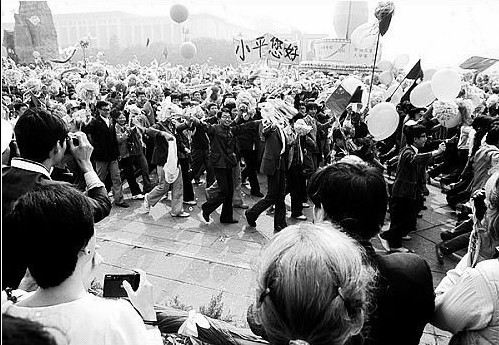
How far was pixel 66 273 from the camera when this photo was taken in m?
1.27

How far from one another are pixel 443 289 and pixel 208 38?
3938 cm

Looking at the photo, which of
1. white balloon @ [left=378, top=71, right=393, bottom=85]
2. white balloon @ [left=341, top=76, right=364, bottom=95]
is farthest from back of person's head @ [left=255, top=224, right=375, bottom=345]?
white balloon @ [left=378, top=71, right=393, bottom=85]

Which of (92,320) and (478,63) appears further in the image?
(478,63)

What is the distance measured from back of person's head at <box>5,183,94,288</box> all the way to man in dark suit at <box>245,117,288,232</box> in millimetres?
4008

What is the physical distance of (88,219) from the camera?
1.39 meters

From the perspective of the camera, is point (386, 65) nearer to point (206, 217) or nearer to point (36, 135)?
point (206, 217)

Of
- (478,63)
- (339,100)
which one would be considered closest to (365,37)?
(339,100)

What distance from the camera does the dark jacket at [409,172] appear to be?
4664mm

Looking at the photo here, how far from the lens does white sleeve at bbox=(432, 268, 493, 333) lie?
138 cm

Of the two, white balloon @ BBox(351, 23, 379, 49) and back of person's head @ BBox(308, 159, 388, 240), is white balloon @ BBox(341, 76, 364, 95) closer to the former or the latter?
white balloon @ BBox(351, 23, 379, 49)

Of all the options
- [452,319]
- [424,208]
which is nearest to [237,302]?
[452,319]

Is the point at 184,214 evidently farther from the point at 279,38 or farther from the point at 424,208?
the point at 279,38

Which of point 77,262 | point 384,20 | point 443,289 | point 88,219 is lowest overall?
point 443,289

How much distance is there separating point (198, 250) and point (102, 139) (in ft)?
7.90
